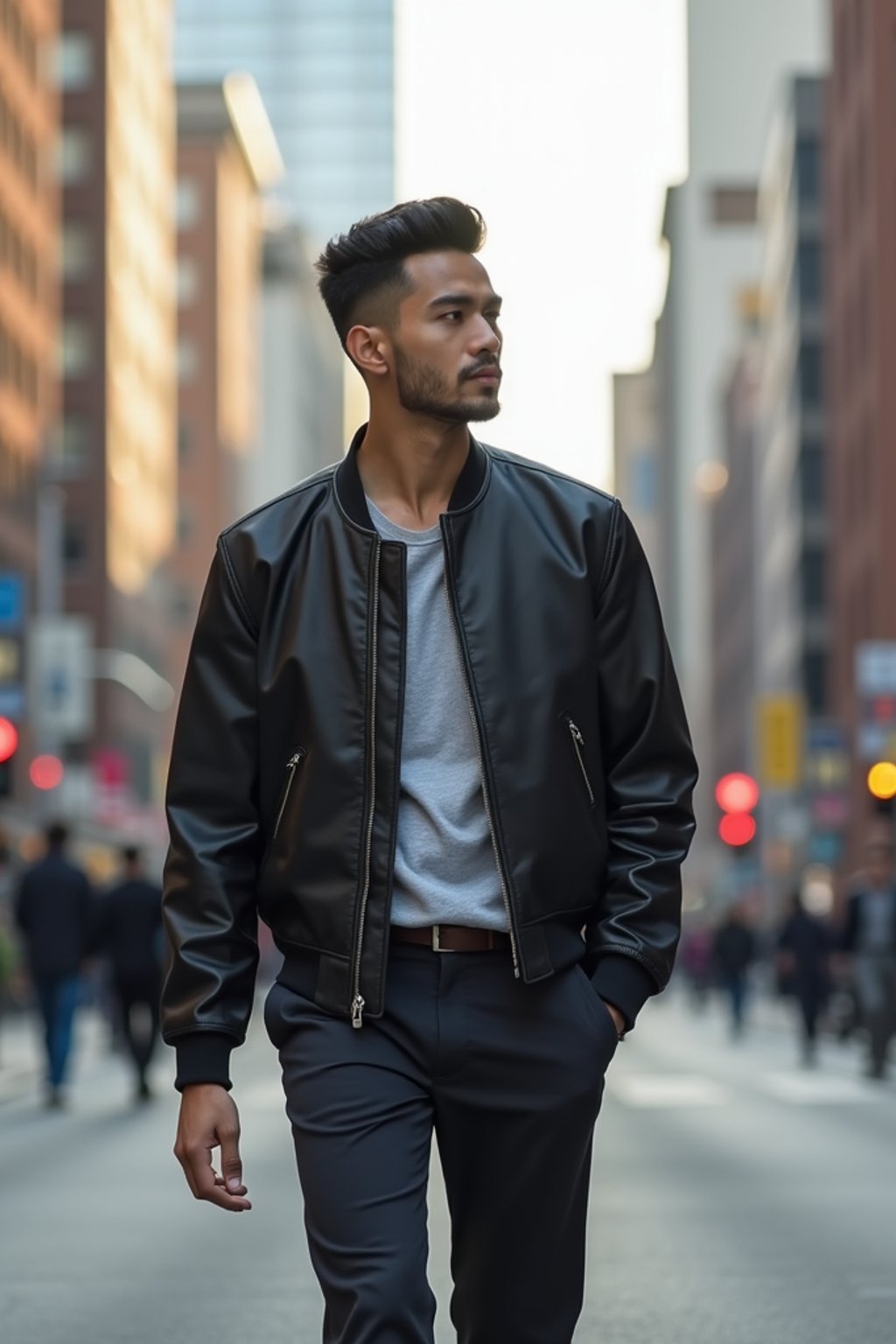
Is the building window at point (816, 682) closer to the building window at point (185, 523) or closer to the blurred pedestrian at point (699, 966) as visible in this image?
the blurred pedestrian at point (699, 966)

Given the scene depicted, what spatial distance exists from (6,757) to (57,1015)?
4445 mm

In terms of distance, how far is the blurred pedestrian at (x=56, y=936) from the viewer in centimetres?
1917

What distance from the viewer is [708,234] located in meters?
172

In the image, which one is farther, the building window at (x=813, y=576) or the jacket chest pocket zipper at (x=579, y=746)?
the building window at (x=813, y=576)

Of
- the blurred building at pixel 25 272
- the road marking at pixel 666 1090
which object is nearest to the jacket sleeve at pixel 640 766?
the road marking at pixel 666 1090

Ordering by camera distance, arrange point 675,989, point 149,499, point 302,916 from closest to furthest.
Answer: point 302,916 → point 675,989 → point 149,499

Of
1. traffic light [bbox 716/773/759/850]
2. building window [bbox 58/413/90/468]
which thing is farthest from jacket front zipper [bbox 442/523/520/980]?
building window [bbox 58/413/90/468]

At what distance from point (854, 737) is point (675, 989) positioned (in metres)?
21.7

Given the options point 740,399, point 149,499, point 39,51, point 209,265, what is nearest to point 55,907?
point 39,51

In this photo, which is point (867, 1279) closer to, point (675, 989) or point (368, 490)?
point (368, 490)

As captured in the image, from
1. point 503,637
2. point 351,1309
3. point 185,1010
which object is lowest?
point 351,1309

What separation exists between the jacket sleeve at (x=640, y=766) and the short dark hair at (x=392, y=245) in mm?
500

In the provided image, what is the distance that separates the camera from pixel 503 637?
4.23 m

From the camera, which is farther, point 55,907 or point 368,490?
point 55,907
